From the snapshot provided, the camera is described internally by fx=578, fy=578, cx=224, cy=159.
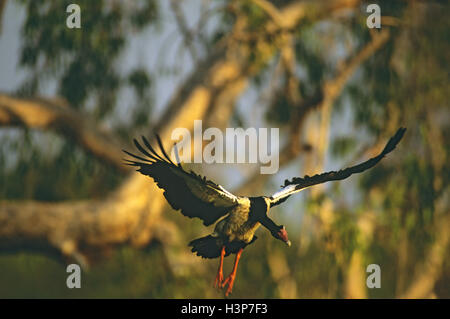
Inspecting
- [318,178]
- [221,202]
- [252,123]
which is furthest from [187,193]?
[252,123]

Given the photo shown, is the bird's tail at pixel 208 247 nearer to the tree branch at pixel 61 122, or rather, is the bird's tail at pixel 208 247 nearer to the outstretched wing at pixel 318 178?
the outstretched wing at pixel 318 178

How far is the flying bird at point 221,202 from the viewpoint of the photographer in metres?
1.36

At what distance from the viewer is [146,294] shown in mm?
4000

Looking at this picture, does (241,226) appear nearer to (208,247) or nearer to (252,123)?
(208,247)

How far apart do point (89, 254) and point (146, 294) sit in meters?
0.59

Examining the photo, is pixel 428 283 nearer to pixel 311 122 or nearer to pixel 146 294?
pixel 311 122

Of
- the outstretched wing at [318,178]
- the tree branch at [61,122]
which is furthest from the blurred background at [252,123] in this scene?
the outstretched wing at [318,178]

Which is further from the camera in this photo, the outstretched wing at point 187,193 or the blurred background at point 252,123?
the blurred background at point 252,123

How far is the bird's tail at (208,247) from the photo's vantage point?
1.39 metres

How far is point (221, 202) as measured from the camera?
1.44m

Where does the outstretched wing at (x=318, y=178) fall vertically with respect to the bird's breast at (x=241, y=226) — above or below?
above

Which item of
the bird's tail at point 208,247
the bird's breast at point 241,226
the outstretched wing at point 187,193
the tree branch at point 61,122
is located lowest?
the bird's tail at point 208,247

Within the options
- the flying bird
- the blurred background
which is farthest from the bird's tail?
the blurred background
